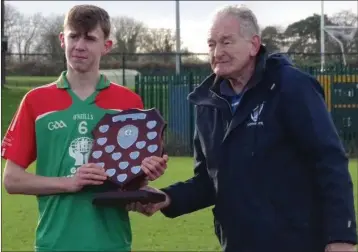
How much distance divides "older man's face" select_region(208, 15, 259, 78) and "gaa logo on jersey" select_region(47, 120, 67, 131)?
2.61 feet

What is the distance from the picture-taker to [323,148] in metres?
3.66

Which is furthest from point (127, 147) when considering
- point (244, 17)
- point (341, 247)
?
point (341, 247)

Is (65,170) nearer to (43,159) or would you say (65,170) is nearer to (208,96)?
(43,159)

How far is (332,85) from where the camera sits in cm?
2344

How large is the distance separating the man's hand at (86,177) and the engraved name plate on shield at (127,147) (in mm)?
72

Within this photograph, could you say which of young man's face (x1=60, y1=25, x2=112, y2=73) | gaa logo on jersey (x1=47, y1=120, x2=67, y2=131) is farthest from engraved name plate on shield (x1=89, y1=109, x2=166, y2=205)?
young man's face (x1=60, y1=25, x2=112, y2=73)

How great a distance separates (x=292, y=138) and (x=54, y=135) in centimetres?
114

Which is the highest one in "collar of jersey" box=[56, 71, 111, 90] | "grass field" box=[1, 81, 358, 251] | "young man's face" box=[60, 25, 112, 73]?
"young man's face" box=[60, 25, 112, 73]

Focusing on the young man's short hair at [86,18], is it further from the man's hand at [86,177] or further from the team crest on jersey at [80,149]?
the man's hand at [86,177]

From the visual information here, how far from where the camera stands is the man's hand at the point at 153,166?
147 inches

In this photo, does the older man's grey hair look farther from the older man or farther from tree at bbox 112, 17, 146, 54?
tree at bbox 112, 17, 146, 54

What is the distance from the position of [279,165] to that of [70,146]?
3.30 ft

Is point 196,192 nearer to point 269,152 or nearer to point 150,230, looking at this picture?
point 269,152

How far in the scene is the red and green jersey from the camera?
3.75 metres
